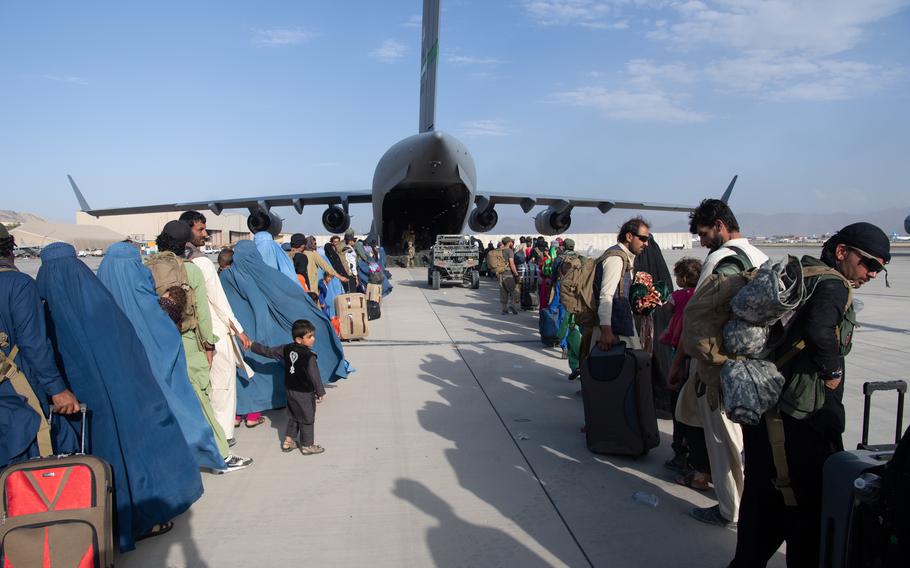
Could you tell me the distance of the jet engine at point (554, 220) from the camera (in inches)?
967

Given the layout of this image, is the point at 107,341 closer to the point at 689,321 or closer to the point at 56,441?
the point at 56,441

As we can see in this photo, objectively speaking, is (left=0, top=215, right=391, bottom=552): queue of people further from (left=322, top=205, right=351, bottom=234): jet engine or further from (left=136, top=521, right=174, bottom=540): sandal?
(left=322, top=205, right=351, bottom=234): jet engine

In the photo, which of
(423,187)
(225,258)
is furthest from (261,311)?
(423,187)

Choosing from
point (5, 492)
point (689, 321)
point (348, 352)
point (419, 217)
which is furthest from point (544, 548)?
point (419, 217)

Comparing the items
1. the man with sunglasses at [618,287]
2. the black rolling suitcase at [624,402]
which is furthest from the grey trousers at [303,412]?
the man with sunglasses at [618,287]

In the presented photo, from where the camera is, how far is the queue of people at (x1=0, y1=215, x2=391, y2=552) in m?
2.76

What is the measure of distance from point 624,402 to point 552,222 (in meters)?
20.9

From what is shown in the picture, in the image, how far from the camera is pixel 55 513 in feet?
7.98

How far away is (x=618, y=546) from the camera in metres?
3.08

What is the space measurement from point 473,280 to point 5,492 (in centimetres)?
1488

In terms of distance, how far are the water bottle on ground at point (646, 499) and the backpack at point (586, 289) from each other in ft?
4.78

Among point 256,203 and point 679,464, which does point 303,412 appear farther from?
point 256,203

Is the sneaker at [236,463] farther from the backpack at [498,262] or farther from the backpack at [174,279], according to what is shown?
the backpack at [498,262]

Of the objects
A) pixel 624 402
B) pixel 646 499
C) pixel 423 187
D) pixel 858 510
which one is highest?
pixel 423 187
